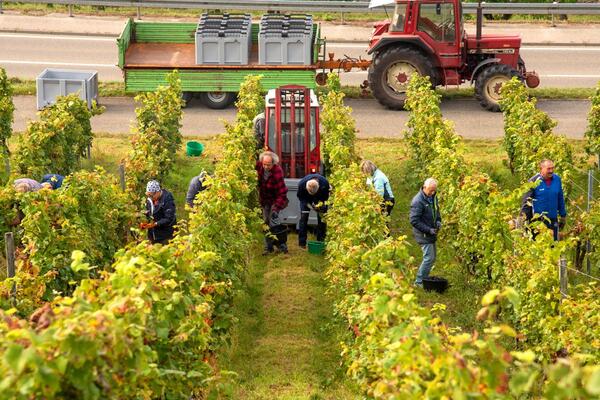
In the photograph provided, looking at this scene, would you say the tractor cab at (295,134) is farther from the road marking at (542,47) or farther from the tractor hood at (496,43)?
the road marking at (542,47)

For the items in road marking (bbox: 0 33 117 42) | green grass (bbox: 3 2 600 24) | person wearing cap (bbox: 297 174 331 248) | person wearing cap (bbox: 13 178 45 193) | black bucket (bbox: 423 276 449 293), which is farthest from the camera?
green grass (bbox: 3 2 600 24)

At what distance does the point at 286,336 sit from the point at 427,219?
2.13m

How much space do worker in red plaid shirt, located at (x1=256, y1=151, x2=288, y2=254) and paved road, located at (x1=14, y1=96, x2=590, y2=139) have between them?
200 inches

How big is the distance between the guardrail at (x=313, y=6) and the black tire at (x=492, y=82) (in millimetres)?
5274

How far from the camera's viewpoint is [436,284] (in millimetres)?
13820

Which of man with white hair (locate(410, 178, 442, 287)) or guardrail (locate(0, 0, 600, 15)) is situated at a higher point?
guardrail (locate(0, 0, 600, 15))

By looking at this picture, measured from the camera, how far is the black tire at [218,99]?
70.7 feet

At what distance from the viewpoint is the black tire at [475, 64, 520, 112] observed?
20.9m

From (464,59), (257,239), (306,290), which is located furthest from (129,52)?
(306,290)

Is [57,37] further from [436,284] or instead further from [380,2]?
[436,284]

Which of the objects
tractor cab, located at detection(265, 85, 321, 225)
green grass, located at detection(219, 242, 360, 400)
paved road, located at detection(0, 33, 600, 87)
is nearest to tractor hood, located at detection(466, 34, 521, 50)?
paved road, located at detection(0, 33, 600, 87)

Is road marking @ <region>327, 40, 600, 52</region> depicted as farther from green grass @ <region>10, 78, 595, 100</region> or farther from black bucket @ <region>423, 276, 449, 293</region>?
black bucket @ <region>423, 276, 449, 293</region>

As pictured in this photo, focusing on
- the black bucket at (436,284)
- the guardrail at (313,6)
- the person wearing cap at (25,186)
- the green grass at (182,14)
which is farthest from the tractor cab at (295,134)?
the green grass at (182,14)

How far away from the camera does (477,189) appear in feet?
41.9
